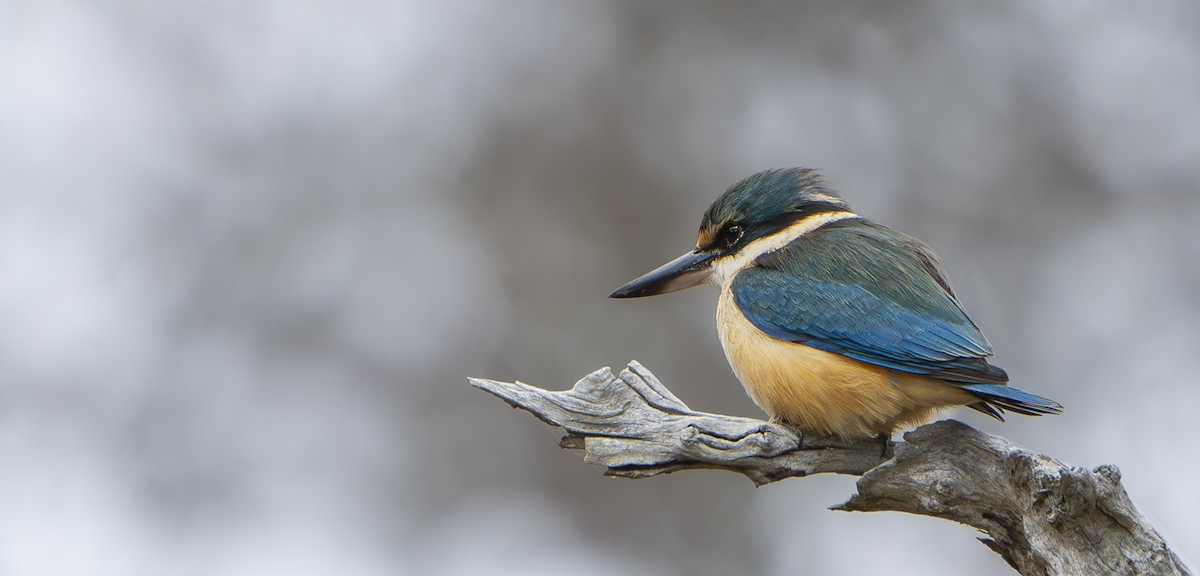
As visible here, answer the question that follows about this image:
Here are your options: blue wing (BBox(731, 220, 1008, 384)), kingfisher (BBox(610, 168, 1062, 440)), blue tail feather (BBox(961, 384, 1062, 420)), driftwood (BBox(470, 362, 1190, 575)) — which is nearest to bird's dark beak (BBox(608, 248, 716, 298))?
kingfisher (BBox(610, 168, 1062, 440))

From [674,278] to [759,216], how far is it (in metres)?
0.38

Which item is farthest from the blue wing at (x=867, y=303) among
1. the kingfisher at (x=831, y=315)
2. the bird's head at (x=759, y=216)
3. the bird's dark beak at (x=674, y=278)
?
the bird's dark beak at (x=674, y=278)

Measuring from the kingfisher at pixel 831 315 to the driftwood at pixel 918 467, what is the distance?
0.41ft

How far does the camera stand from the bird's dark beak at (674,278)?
3887 millimetres

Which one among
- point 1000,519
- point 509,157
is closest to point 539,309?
point 509,157

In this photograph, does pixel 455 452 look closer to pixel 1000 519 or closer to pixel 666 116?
→ pixel 666 116

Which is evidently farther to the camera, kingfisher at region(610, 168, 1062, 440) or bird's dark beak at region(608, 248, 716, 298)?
bird's dark beak at region(608, 248, 716, 298)

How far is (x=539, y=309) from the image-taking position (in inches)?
246

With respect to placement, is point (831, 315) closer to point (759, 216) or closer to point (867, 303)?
point (867, 303)

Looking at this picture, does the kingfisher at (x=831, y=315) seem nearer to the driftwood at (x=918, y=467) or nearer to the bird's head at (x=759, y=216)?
the bird's head at (x=759, y=216)

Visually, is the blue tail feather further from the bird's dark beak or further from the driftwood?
the bird's dark beak

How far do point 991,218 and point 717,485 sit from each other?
231cm

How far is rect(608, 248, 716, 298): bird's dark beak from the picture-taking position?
3.89 m

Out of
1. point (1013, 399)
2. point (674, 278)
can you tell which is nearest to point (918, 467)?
point (1013, 399)
